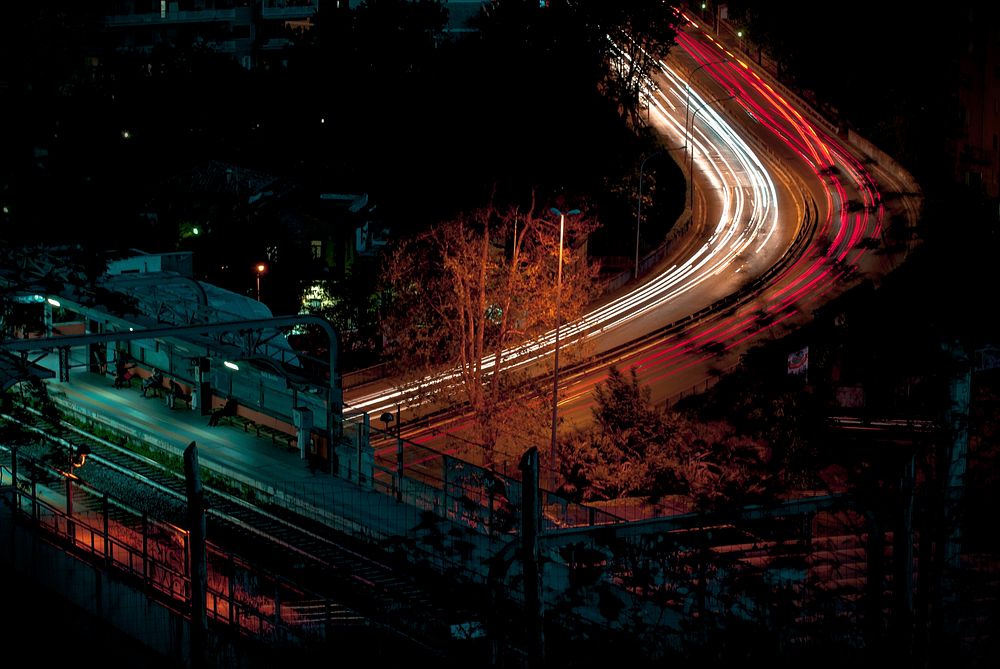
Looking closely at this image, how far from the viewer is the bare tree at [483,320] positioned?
69.6 feet

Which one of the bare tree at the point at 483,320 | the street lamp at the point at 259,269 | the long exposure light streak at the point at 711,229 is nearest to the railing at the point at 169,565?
the bare tree at the point at 483,320

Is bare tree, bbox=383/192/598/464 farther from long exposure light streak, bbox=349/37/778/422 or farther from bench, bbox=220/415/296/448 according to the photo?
bench, bbox=220/415/296/448

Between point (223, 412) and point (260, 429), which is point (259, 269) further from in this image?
point (260, 429)

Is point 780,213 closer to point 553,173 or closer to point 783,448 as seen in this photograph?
point 553,173

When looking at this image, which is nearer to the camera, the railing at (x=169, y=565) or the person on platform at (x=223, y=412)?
the railing at (x=169, y=565)

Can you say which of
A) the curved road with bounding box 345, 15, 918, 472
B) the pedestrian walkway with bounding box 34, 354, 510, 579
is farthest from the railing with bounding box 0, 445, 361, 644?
the curved road with bounding box 345, 15, 918, 472

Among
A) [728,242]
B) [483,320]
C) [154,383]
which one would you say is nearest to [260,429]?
[154,383]

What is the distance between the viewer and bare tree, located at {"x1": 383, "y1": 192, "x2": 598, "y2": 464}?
69.6 feet

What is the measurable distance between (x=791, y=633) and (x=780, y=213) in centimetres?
3114

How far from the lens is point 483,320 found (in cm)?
2172

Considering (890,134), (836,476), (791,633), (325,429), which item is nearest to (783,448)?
(836,476)

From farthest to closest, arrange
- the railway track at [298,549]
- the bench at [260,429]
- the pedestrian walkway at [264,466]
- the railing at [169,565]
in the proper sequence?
the bench at [260,429] → the pedestrian walkway at [264,466] → the railway track at [298,549] → the railing at [169,565]

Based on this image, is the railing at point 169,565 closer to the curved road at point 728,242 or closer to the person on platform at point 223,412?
the person on platform at point 223,412

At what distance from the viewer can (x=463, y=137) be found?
3859 cm
